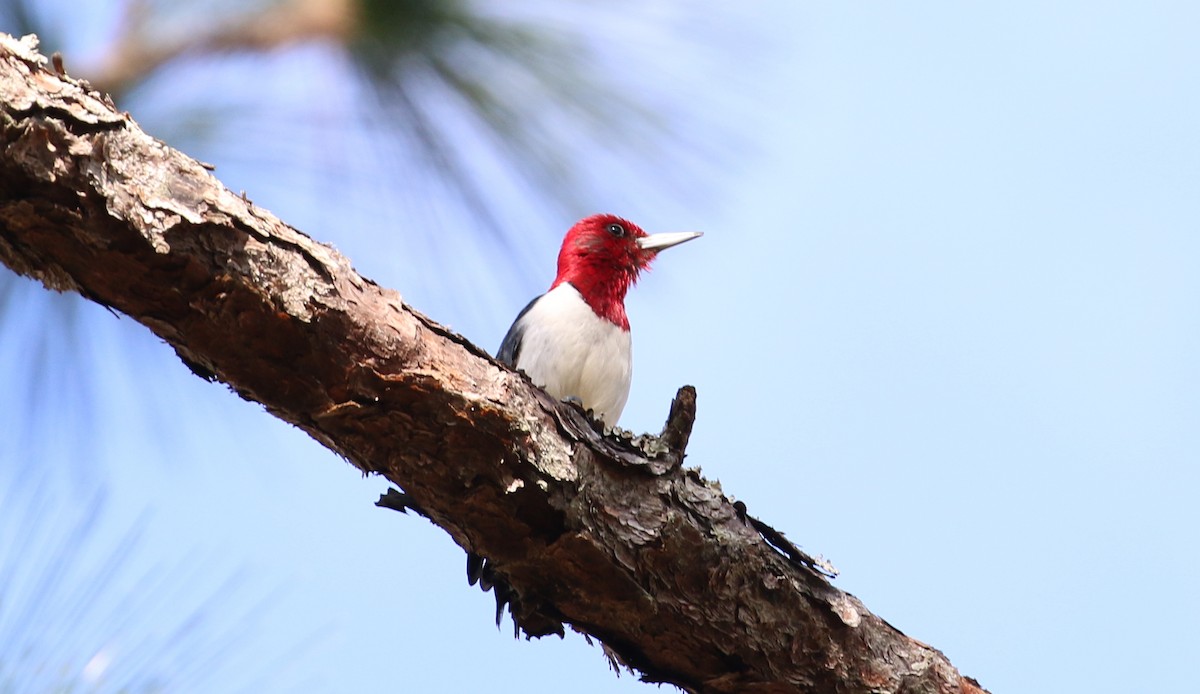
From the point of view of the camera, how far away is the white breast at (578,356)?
3.44 meters

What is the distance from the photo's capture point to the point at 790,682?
2.19m

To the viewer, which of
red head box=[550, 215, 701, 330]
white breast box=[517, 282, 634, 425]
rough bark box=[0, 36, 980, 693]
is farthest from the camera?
red head box=[550, 215, 701, 330]

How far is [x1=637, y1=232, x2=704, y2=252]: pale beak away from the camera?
3.96 metres

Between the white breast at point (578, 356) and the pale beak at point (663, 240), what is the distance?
1.67 feet

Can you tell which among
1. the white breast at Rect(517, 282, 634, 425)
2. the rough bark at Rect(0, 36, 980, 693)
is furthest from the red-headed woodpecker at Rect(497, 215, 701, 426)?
the rough bark at Rect(0, 36, 980, 693)

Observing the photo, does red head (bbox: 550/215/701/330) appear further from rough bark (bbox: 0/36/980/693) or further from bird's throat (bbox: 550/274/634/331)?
rough bark (bbox: 0/36/980/693)

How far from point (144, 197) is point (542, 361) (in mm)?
1772

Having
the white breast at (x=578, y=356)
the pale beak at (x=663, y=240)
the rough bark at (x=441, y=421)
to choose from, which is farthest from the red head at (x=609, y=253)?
the rough bark at (x=441, y=421)

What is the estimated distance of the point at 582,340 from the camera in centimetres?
346

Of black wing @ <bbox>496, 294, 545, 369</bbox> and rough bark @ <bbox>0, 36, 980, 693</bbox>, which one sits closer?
rough bark @ <bbox>0, 36, 980, 693</bbox>

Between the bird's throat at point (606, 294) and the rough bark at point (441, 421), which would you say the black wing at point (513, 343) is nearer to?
the bird's throat at point (606, 294)

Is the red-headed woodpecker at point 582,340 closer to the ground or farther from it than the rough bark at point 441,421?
farther from it

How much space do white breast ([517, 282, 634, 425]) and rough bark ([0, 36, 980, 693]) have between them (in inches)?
50.6

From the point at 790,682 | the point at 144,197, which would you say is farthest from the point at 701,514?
the point at 144,197
